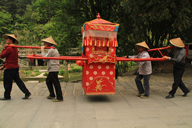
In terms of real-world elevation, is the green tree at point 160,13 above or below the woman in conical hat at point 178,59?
above

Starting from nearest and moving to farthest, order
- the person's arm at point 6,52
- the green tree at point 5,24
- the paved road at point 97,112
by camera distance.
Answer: the paved road at point 97,112
the person's arm at point 6,52
the green tree at point 5,24

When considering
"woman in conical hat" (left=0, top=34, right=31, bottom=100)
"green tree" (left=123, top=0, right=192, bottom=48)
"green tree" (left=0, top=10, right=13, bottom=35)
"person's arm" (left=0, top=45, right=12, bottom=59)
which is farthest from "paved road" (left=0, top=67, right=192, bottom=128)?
"green tree" (left=0, top=10, right=13, bottom=35)

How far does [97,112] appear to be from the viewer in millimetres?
3777

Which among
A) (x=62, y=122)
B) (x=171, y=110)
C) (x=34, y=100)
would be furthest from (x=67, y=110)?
(x=171, y=110)

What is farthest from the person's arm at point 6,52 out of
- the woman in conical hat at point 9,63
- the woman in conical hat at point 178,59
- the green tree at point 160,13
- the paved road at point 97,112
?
the green tree at point 160,13

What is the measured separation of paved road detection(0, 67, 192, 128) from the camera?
3.19m

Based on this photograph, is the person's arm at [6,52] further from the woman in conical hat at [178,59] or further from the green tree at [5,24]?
the green tree at [5,24]

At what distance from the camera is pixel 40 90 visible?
18.9 feet

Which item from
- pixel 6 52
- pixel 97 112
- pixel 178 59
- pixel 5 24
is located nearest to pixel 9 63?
pixel 6 52

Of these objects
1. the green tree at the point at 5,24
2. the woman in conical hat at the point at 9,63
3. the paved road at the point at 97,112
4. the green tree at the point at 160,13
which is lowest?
the paved road at the point at 97,112

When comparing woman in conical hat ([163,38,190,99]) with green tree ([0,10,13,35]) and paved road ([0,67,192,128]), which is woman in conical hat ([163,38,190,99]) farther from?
green tree ([0,10,13,35])

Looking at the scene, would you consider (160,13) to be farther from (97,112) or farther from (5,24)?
(5,24)

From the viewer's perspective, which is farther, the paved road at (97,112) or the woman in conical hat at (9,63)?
the woman in conical hat at (9,63)

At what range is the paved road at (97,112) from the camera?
3.19m
